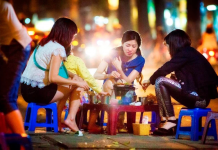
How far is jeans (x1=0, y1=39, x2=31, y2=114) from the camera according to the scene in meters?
4.30

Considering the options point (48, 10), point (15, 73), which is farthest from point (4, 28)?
point (48, 10)

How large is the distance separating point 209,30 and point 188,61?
1668cm

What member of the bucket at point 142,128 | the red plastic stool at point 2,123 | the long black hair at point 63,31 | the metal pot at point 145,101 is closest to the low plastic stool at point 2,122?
the red plastic stool at point 2,123

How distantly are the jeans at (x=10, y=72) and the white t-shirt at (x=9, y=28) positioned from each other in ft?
0.14

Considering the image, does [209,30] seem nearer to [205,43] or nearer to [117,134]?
[205,43]

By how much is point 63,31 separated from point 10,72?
2576mm

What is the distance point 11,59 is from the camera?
14.3 ft

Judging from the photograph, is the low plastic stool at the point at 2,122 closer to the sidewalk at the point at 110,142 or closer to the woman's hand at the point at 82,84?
the sidewalk at the point at 110,142

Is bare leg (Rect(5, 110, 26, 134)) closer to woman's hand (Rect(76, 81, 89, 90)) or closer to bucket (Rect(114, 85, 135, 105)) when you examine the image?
woman's hand (Rect(76, 81, 89, 90))

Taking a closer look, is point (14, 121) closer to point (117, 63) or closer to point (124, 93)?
point (124, 93)

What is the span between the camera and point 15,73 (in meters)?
4.35

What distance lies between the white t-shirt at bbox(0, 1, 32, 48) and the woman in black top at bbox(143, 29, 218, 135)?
2994 mm

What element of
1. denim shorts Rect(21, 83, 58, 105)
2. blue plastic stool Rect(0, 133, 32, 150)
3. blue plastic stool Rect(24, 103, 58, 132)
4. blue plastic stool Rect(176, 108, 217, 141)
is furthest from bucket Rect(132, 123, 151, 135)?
blue plastic stool Rect(0, 133, 32, 150)

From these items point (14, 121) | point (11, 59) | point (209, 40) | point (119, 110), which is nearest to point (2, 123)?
point (14, 121)
